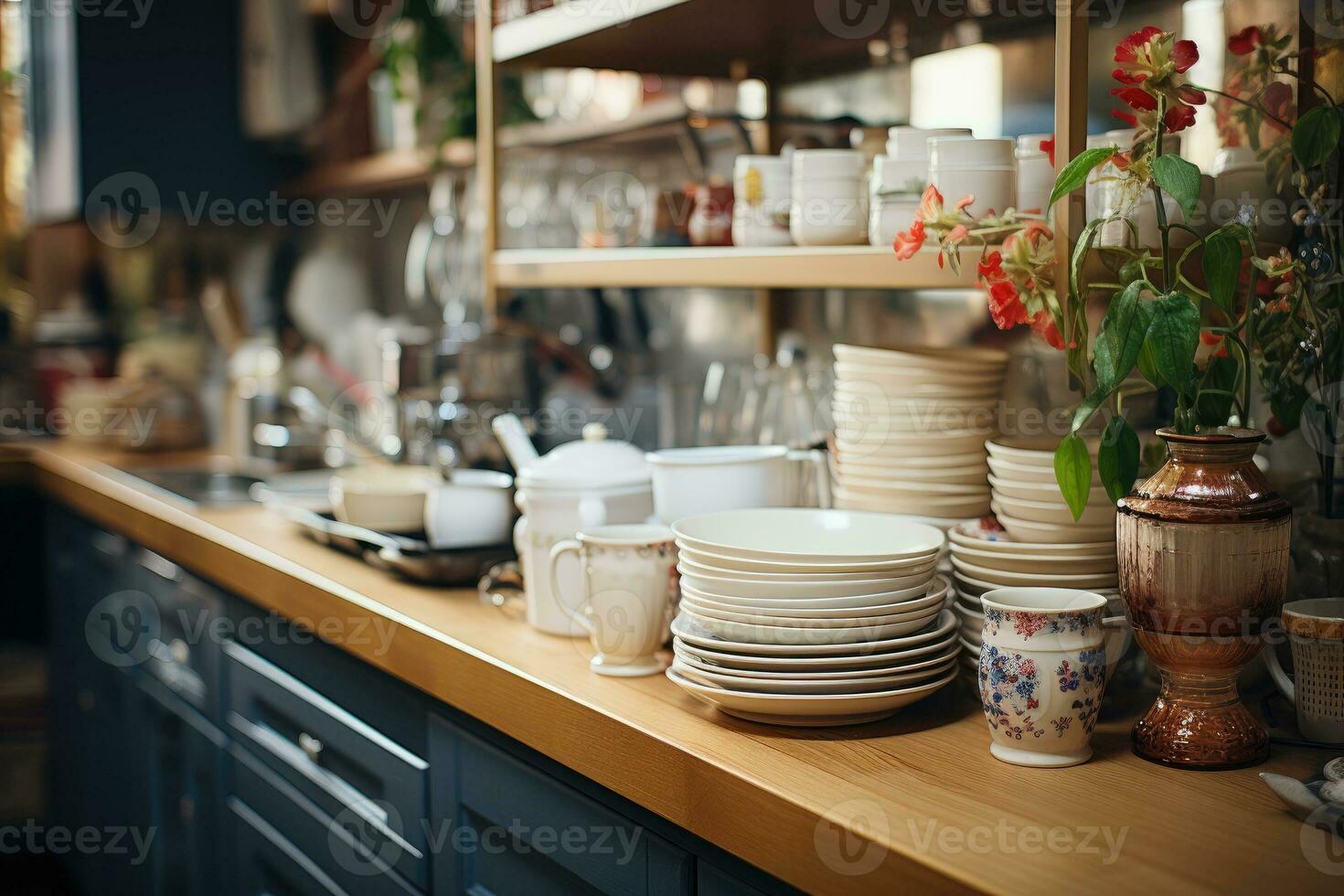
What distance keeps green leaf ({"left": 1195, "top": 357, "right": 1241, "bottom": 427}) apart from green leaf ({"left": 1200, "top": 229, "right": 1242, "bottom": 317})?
0.23 feet

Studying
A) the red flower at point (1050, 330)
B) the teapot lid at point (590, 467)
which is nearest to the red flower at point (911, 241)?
the red flower at point (1050, 330)

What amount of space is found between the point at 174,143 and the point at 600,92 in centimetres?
151

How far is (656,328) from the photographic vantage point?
2.29 meters

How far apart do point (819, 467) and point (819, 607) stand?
36 cm

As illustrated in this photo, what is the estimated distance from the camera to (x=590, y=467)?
1.42 m

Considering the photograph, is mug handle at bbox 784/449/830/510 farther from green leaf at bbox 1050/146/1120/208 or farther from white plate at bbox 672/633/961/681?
green leaf at bbox 1050/146/1120/208

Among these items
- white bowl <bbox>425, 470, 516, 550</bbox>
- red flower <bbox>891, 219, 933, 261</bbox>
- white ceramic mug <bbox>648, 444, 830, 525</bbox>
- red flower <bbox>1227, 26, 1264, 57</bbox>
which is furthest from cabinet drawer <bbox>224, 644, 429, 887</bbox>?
red flower <bbox>1227, 26, 1264, 57</bbox>

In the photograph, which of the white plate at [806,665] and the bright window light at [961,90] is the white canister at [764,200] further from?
the white plate at [806,665]

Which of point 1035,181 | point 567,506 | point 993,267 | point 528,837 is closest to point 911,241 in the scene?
point 993,267

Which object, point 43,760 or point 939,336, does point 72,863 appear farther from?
point 939,336

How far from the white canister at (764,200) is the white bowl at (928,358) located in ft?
0.49

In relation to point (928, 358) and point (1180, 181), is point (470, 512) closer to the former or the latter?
point (928, 358)

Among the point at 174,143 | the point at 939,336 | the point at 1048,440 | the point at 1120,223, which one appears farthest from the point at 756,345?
the point at 174,143

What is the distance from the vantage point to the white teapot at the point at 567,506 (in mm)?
1374
